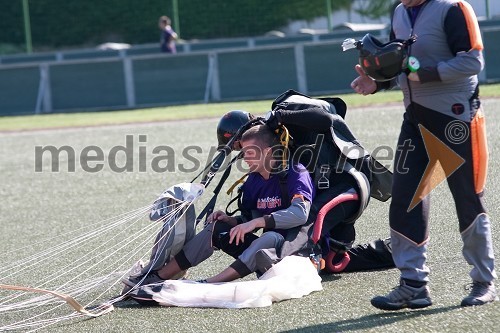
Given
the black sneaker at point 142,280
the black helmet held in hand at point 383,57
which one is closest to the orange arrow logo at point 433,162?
the black helmet held in hand at point 383,57

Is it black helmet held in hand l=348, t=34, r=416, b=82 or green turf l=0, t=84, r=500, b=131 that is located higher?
black helmet held in hand l=348, t=34, r=416, b=82

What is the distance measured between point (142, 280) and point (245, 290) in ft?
2.30

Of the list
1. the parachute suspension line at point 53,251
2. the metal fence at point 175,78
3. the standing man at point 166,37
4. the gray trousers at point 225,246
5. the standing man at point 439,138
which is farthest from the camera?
the standing man at point 166,37

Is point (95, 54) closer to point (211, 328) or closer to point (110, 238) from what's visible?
point (110, 238)

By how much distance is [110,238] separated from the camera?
7.64m

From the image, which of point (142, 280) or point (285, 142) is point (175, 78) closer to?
point (285, 142)

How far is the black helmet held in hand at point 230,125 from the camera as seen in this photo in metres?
5.83

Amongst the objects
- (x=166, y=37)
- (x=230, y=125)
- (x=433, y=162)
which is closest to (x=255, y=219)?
(x=230, y=125)

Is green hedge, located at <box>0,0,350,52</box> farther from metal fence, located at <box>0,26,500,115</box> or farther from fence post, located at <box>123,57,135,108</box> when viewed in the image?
fence post, located at <box>123,57,135,108</box>

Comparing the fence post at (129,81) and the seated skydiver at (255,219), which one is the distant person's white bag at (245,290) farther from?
the fence post at (129,81)

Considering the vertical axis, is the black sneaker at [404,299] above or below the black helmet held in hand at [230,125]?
below

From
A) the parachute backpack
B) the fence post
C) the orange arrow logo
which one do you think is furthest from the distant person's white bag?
the fence post

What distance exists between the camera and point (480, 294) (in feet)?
15.5

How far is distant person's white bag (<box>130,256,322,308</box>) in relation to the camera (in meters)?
5.13
